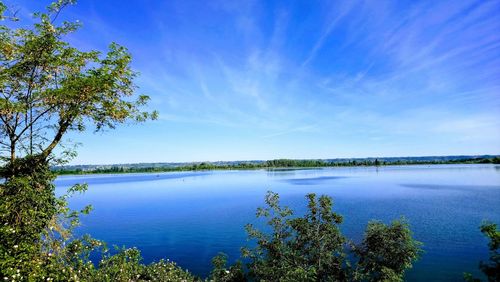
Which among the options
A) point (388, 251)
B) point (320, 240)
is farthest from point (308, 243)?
point (388, 251)

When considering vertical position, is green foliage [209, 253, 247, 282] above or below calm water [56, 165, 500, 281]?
above

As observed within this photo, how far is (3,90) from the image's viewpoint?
36.6 feet

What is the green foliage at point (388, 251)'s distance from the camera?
→ 1449 centimetres

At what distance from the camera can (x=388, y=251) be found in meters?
14.8

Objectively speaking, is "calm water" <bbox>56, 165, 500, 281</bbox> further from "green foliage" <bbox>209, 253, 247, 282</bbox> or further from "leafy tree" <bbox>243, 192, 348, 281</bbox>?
"leafy tree" <bbox>243, 192, 348, 281</bbox>

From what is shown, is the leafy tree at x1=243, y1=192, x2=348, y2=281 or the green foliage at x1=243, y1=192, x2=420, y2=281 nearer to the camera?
the green foliage at x1=243, y1=192, x2=420, y2=281

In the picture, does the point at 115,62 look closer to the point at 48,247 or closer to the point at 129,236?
the point at 48,247

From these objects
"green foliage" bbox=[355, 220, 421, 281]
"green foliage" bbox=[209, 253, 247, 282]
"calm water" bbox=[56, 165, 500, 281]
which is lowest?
"calm water" bbox=[56, 165, 500, 281]

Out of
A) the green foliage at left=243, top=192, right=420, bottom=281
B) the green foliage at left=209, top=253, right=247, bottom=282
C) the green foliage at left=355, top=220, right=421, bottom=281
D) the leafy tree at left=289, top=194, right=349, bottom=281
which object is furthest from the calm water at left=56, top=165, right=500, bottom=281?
the leafy tree at left=289, top=194, right=349, bottom=281

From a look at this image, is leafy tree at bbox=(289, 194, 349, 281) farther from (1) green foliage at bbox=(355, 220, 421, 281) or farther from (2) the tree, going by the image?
(2) the tree

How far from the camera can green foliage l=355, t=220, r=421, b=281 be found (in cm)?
1449

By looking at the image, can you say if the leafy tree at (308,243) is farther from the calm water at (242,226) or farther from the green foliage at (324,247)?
the calm water at (242,226)

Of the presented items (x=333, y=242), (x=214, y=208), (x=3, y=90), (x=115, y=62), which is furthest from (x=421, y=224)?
(x=3, y=90)

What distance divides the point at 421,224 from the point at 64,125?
36.3 m
